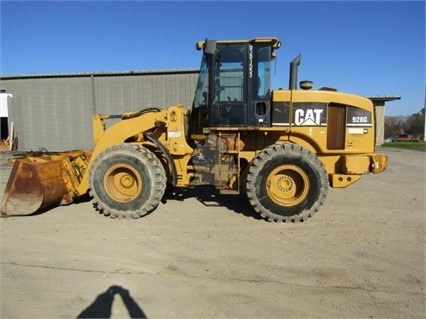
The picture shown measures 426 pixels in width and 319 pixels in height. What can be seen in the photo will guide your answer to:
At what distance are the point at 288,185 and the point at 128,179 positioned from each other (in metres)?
2.90

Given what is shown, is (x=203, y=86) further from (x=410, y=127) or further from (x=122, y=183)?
(x=410, y=127)

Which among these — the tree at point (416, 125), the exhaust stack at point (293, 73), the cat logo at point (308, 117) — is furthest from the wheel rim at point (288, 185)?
the tree at point (416, 125)

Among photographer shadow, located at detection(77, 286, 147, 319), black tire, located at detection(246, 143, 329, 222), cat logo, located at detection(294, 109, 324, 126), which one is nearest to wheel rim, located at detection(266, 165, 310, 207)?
black tire, located at detection(246, 143, 329, 222)

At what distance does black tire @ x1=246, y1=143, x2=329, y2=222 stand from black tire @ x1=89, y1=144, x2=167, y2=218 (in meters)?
1.66

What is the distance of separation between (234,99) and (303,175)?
1.79 metres

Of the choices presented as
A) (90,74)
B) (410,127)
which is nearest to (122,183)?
(90,74)

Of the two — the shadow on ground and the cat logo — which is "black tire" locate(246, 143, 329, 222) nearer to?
the shadow on ground

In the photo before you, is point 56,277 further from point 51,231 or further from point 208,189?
point 208,189

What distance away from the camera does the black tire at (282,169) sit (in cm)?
610

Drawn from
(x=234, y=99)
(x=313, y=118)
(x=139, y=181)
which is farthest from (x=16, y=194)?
(x=313, y=118)

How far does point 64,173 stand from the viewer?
6.73 metres

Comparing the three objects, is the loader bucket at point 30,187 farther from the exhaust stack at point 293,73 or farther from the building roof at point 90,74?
the building roof at point 90,74

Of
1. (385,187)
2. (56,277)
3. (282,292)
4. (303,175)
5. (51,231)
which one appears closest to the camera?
(282,292)

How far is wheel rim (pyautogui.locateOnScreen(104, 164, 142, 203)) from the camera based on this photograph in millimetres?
6438
